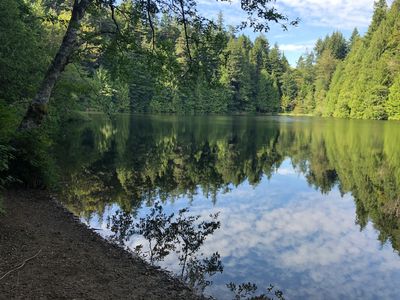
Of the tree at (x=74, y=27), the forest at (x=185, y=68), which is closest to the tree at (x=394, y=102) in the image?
the forest at (x=185, y=68)

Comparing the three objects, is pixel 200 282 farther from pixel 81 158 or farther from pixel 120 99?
pixel 120 99

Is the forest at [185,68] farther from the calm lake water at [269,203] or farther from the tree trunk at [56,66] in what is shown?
the calm lake water at [269,203]

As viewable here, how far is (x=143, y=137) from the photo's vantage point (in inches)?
1272

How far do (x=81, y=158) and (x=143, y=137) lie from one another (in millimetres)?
11906

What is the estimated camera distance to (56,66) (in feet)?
32.3

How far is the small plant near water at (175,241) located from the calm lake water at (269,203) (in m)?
0.18

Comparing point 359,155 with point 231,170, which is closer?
point 231,170

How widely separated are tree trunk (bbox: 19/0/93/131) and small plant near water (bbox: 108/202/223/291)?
3274mm

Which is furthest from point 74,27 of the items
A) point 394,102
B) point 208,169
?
point 394,102

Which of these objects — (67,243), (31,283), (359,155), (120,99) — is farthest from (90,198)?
(120,99)

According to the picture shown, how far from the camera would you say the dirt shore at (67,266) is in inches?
211

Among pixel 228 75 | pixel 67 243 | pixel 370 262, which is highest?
pixel 228 75

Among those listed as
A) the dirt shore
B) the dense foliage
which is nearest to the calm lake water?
the dense foliage

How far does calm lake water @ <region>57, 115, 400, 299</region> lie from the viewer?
27.1ft
